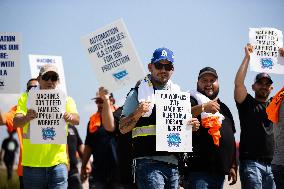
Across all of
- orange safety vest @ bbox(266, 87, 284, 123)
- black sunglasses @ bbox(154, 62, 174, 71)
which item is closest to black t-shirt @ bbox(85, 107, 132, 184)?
orange safety vest @ bbox(266, 87, 284, 123)

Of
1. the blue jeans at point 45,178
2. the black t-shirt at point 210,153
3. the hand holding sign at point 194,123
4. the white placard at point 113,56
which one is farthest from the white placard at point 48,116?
the hand holding sign at point 194,123

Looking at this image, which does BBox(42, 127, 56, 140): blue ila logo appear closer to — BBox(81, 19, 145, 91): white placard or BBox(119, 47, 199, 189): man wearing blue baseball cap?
BBox(81, 19, 145, 91): white placard

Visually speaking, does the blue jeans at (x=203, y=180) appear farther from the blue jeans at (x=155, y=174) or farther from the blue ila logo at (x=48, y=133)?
the blue ila logo at (x=48, y=133)

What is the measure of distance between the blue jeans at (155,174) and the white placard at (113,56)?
129 centimetres

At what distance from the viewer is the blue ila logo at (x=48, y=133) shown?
7.17 m

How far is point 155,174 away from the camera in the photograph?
588cm

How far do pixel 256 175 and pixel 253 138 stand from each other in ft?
1.68

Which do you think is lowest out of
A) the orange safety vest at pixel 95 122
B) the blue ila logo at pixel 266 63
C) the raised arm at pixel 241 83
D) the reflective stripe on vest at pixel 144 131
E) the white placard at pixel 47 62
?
the reflective stripe on vest at pixel 144 131

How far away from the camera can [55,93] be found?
7.35 meters

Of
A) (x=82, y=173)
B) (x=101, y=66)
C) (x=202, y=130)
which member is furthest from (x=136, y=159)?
(x=82, y=173)

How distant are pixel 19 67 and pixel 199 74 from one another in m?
3.04

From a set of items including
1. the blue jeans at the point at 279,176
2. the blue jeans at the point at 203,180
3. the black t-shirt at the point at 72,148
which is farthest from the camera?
the black t-shirt at the point at 72,148

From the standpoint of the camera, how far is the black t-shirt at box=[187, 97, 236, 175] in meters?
6.80

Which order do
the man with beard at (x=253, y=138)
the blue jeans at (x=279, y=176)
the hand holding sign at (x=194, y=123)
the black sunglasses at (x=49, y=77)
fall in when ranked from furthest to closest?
1. the man with beard at (x=253, y=138)
2. the black sunglasses at (x=49, y=77)
3. the blue jeans at (x=279, y=176)
4. the hand holding sign at (x=194, y=123)
